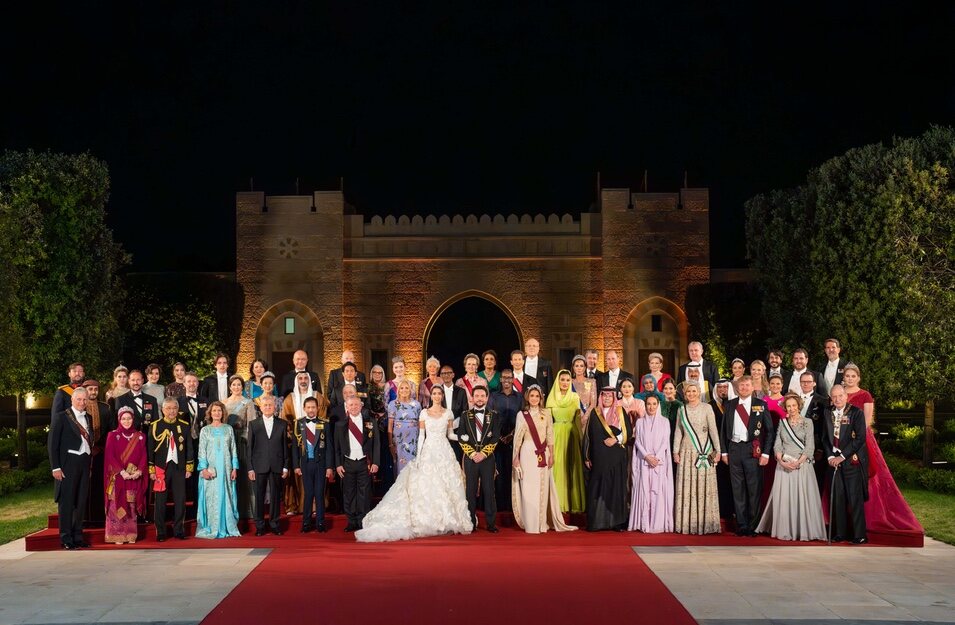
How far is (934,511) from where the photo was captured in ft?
39.7

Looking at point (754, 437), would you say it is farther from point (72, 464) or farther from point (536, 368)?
point (72, 464)

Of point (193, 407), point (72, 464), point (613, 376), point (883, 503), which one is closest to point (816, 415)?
point (883, 503)

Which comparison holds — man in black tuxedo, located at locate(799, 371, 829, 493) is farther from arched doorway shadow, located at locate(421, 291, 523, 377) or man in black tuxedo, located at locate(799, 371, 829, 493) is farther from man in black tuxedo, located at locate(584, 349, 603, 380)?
arched doorway shadow, located at locate(421, 291, 523, 377)

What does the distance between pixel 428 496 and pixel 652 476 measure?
2333mm

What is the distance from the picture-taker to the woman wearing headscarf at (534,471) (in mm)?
10344

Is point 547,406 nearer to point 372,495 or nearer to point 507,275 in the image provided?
point 372,495

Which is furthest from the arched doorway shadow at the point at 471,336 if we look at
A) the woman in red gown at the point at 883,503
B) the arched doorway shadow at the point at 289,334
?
the woman in red gown at the point at 883,503

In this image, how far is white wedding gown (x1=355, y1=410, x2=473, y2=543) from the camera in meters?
9.87

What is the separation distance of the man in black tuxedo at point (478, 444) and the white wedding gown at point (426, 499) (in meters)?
0.19

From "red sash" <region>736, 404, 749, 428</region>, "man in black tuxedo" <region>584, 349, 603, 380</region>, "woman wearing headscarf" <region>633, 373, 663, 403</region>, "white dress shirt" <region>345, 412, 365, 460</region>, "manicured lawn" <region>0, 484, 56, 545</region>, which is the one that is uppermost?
"man in black tuxedo" <region>584, 349, 603, 380</region>

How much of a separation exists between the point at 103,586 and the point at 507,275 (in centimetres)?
1975

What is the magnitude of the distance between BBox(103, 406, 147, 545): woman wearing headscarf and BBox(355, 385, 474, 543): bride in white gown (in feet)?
7.38

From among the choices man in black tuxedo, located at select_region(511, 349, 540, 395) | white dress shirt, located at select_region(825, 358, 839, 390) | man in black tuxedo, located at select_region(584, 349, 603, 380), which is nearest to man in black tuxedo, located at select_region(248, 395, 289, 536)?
Result: man in black tuxedo, located at select_region(511, 349, 540, 395)

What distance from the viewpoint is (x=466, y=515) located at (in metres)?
10.2
